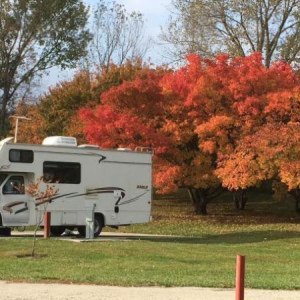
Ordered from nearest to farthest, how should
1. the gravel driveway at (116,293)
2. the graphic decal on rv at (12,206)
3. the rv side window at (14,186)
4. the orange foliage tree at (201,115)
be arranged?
1. the gravel driveway at (116,293)
2. the graphic decal on rv at (12,206)
3. the rv side window at (14,186)
4. the orange foliage tree at (201,115)

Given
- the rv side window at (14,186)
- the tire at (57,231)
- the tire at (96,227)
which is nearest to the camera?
the rv side window at (14,186)

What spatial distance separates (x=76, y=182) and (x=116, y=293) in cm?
1126

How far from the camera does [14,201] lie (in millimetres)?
20125

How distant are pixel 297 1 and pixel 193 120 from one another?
15.3m

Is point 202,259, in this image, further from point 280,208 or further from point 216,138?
point 280,208

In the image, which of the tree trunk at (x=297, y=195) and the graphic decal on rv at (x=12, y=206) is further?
the tree trunk at (x=297, y=195)

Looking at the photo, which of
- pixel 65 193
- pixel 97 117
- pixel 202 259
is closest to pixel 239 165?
pixel 97 117

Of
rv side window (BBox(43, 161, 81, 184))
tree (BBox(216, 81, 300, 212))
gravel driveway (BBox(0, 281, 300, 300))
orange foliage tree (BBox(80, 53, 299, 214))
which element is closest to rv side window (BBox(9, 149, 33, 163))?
rv side window (BBox(43, 161, 81, 184))

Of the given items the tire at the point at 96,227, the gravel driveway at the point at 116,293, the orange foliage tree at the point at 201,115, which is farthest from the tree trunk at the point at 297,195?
the gravel driveway at the point at 116,293

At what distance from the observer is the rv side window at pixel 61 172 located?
67.0ft

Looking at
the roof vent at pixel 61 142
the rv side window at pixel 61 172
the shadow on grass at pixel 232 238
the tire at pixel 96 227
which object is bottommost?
the shadow on grass at pixel 232 238

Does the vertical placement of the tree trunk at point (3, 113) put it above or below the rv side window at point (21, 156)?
above

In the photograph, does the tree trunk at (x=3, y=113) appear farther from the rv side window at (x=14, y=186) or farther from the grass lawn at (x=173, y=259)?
the rv side window at (x=14, y=186)

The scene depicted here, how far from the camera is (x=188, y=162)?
2964cm
